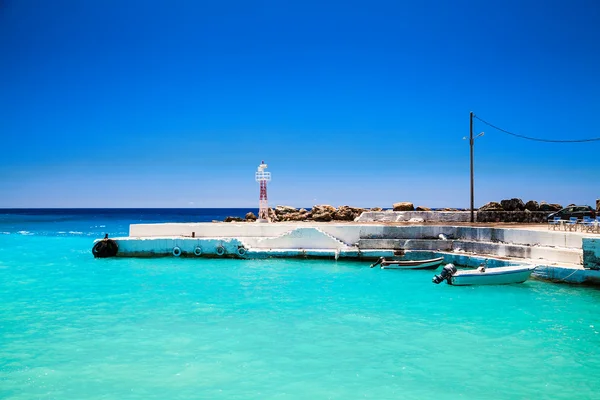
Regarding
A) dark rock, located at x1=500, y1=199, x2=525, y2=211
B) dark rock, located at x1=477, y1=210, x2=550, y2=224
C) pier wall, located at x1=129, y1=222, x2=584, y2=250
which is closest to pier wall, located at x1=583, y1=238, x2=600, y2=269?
pier wall, located at x1=129, y1=222, x2=584, y2=250

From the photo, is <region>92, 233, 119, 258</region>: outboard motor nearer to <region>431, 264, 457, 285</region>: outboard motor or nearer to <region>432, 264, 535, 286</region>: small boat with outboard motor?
<region>431, 264, 457, 285</region>: outboard motor

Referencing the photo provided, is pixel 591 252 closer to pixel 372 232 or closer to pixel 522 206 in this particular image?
pixel 372 232

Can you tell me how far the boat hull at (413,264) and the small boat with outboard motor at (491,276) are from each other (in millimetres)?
3438

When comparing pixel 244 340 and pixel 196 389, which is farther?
pixel 244 340

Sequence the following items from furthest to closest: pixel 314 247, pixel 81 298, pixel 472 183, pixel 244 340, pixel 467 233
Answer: pixel 472 183 → pixel 314 247 → pixel 467 233 → pixel 81 298 → pixel 244 340

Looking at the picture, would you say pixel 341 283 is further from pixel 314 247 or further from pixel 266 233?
pixel 266 233

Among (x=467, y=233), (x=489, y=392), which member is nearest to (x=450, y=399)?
(x=489, y=392)

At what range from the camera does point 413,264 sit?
2123cm

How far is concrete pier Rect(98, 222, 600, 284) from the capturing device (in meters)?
19.2

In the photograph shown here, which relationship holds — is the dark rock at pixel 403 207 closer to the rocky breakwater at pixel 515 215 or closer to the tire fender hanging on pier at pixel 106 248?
the rocky breakwater at pixel 515 215

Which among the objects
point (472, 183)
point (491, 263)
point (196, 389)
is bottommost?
point (196, 389)

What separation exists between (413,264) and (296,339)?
36.8 ft

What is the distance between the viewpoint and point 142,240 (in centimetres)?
2566

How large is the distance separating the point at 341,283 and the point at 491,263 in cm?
642
